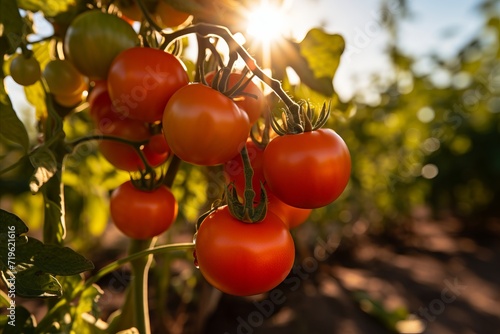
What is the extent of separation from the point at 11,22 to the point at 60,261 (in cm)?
26

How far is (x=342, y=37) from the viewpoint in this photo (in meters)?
0.63

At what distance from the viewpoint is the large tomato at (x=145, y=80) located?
47 cm

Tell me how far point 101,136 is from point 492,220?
4.31 meters

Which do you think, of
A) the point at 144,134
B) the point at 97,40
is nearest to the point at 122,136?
the point at 144,134

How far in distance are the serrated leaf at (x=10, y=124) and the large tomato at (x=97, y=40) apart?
0.31 ft

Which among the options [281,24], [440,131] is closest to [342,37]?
[281,24]

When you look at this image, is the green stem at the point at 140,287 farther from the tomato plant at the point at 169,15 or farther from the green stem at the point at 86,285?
the tomato plant at the point at 169,15

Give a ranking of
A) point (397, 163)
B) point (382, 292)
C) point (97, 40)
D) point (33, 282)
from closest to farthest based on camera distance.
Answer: point (33, 282) < point (97, 40) < point (382, 292) < point (397, 163)

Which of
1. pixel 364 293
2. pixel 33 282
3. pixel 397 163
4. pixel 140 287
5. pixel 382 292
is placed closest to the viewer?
pixel 33 282

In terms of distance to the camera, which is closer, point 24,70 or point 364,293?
point 24,70

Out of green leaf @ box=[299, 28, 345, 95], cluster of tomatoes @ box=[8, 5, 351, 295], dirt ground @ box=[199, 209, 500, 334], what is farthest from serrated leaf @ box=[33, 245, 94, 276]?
dirt ground @ box=[199, 209, 500, 334]

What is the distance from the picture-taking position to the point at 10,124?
1.57ft

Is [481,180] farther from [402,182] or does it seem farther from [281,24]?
[281,24]

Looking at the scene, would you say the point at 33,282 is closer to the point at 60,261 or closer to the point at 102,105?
A: the point at 60,261
